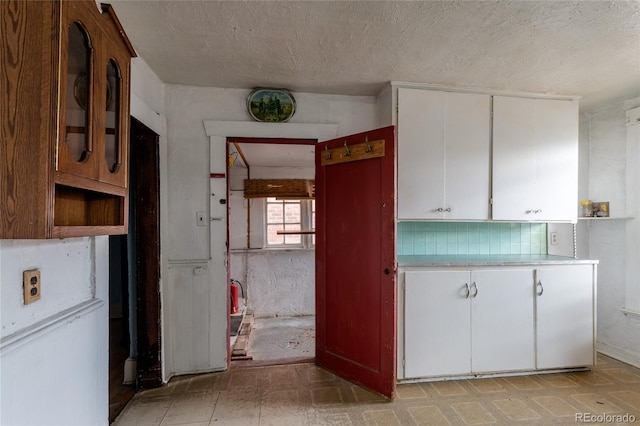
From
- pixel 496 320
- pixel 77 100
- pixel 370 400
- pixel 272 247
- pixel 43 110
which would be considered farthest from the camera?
pixel 272 247

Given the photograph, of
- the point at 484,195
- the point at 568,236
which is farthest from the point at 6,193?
the point at 568,236

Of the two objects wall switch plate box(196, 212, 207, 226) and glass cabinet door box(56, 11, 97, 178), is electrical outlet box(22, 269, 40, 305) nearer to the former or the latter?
glass cabinet door box(56, 11, 97, 178)

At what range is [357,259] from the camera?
7.87ft

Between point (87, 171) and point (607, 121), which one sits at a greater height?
point (607, 121)

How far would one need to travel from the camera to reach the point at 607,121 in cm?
297

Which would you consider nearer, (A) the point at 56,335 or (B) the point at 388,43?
(A) the point at 56,335

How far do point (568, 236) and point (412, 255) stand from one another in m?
1.64

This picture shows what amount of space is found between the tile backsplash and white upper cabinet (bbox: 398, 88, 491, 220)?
1.09 feet

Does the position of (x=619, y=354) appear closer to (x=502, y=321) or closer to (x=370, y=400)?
(x=502, y=321)

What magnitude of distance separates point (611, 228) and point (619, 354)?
116 cm

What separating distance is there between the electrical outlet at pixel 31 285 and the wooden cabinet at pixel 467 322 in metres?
2.10

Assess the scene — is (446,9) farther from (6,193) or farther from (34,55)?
(6,193)

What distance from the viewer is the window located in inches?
202

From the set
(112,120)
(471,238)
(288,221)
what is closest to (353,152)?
(471,238)
